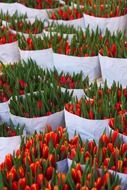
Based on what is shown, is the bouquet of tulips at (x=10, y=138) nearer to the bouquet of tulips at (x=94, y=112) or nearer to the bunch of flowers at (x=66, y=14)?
the bouquet of tulips at (x=94, y=112)

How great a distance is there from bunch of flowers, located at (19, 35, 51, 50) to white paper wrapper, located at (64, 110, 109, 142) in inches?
35.3

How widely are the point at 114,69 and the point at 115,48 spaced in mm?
116

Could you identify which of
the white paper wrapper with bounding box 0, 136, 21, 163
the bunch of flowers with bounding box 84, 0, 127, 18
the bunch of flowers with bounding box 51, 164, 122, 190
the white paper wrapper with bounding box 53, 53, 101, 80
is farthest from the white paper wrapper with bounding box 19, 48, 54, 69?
the bunch of flowers with bounding box 51, 164, 122, 190

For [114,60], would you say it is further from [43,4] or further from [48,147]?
[43,4]

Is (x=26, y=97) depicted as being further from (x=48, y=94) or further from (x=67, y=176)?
(x=67, y=176)

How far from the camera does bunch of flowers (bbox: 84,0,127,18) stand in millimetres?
3762

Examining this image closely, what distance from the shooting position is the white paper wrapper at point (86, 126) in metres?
2.38

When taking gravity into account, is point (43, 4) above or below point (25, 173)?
above

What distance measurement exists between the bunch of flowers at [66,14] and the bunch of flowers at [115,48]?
36.2 inches

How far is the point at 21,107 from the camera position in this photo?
2.56 m

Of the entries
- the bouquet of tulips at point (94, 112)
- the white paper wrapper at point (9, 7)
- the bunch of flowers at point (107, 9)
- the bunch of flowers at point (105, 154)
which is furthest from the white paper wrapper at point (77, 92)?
the white paper wrapper at point (9, 7)

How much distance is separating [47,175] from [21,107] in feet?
2.36

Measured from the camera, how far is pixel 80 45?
10.3 feet

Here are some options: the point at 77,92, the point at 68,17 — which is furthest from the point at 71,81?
the point at 68,17
